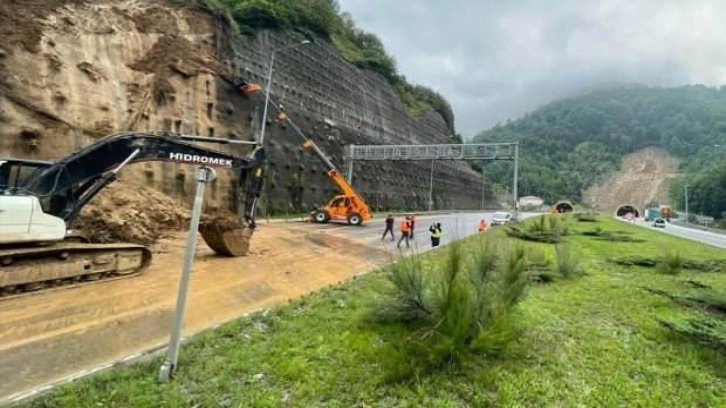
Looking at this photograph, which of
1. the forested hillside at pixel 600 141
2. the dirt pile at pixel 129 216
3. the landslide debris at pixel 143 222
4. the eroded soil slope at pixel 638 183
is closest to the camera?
the landslide debris at pixel 143 222

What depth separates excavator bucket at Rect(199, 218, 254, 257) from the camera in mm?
13328

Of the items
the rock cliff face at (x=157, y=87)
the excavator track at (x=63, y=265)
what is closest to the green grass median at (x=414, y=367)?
the excavator track at (x=63, y=265)

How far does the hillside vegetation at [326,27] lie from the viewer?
3603 centimetres

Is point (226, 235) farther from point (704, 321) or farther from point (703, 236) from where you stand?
point (703, 236)

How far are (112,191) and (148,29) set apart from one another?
37.4ft

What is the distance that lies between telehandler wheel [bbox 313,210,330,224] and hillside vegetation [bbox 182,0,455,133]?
48.9 feet

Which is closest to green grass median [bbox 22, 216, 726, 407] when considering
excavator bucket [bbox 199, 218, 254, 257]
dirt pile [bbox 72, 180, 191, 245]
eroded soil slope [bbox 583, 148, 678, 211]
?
excavator bucket [bbox 199, 218, 254, 257]

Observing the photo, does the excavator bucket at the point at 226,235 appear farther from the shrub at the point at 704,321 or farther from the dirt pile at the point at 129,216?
the shrub at the point at 704,321

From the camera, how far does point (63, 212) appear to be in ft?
32.8

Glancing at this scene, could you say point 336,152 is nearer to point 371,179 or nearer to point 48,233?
point 371,179

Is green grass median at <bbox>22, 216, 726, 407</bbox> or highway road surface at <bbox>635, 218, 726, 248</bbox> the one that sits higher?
highway road surface at <bbox>635, 218, 726, 248</bbox>

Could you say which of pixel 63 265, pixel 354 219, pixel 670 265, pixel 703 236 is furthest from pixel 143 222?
pixel 703 236

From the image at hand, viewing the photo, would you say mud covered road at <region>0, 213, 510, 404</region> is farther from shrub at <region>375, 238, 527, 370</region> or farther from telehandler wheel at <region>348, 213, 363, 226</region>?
telehandler wheel at <region>348, 213, 363, 226</region>

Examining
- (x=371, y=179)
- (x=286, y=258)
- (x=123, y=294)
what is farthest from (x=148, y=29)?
(x=371, y=179)
